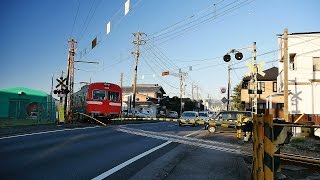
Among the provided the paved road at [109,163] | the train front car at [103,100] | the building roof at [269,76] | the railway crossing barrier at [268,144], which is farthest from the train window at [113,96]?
the building roof at [269,76]

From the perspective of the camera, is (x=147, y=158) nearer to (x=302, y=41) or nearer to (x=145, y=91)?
(x=302, y=41)

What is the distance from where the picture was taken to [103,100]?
101 feet

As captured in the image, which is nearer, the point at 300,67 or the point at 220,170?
the point at 220,170

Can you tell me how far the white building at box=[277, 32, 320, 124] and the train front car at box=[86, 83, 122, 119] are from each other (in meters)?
15.4

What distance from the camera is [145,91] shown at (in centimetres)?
9662

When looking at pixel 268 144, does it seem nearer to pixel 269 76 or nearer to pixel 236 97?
pixel 269 76

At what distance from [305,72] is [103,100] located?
17.4 m

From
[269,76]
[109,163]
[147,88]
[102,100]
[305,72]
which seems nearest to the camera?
[109,163]

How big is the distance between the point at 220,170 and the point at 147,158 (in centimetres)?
247

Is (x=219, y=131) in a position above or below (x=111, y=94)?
below

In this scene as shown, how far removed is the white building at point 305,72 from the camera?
30.2 m

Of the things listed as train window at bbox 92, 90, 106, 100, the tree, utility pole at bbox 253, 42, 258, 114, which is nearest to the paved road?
utility pole at bbox 253, 42, 258, 114

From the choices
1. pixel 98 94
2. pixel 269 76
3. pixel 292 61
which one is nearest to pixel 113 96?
pixel 98 94

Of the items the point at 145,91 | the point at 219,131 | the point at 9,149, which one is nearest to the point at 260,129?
the point at 9,149
